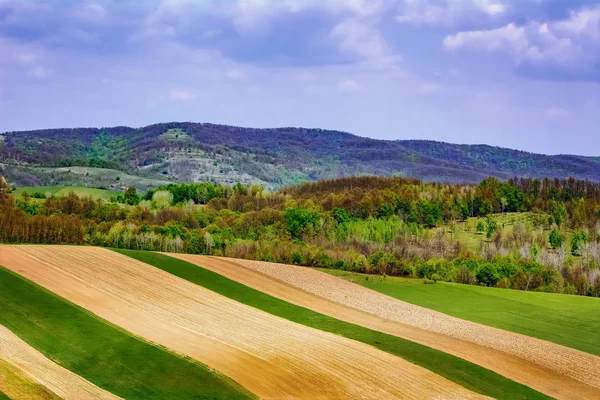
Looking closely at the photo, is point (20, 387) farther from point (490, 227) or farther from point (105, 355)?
point (490, 227)

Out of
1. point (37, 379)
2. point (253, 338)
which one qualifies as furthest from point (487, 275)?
point (37, 379)

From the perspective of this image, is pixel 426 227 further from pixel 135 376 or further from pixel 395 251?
pixel 135 376

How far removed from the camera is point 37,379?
50.1m

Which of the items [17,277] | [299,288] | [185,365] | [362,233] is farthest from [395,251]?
[185,365]

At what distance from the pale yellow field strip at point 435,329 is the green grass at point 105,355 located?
21464 mm

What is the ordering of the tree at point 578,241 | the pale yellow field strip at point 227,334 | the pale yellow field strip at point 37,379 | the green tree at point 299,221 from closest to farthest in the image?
the pale yellow field strip at point 37,379 < the pale yellow field strip at point 227,334 < the green tree at point 299,221 < the tree at point 578,241

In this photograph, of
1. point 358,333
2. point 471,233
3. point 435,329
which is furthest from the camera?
point 471,233

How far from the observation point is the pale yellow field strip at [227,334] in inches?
2169

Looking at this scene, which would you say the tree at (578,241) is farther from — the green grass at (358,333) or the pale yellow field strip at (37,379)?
the pale yellow field strip at (37,379)

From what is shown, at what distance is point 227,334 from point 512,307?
34.9m

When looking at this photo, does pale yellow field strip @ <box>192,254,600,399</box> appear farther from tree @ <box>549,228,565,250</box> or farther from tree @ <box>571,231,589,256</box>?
tree @ <box>549,228,565,250</box>

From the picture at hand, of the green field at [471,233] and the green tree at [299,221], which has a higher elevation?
the green tree at [299,221]

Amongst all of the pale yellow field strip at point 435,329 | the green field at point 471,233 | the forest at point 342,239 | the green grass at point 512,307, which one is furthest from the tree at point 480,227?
the pale yellow field strip at point 435,329

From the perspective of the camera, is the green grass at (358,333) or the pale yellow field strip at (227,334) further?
the green grass at (358,333)
